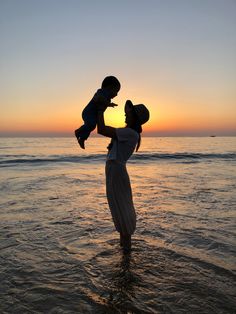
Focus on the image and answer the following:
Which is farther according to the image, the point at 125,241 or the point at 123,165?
the point at 125,241

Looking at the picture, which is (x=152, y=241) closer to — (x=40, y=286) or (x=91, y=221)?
(x=91, y=221)

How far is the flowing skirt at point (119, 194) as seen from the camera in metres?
4.12

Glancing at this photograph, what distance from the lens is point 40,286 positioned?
3801 mm

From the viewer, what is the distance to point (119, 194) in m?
4.17

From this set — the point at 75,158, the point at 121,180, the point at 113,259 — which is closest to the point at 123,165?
the point at 121,180

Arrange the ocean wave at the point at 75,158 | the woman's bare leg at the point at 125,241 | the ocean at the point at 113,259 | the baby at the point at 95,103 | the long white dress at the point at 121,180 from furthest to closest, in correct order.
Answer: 1. the ocean wave at the point at 75,158
2. the woman's bare leg at the point at 125,241
3. the long white dress at the point at 121,180
4. the baby at the point at 95,103
5. the ocean at the point at 113,259

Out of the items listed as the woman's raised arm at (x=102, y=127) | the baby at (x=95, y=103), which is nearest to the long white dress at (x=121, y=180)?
the woman's raised arm at (x=102, y=127)

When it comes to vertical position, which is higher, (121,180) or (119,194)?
(121,180)

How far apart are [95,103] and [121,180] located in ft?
3.69

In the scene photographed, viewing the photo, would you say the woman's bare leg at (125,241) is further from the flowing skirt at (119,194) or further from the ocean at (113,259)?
the flowing skirt at (119,194)

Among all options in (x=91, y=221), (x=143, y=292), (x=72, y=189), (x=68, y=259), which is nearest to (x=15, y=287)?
→ (x=68, y=259)

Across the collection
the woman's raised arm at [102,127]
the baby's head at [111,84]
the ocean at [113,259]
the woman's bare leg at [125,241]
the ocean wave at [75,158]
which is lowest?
the ocean wave at [75,158]

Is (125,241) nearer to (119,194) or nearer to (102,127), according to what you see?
(119,194)

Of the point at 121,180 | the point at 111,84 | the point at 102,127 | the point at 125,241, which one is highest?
the point at 111,84
